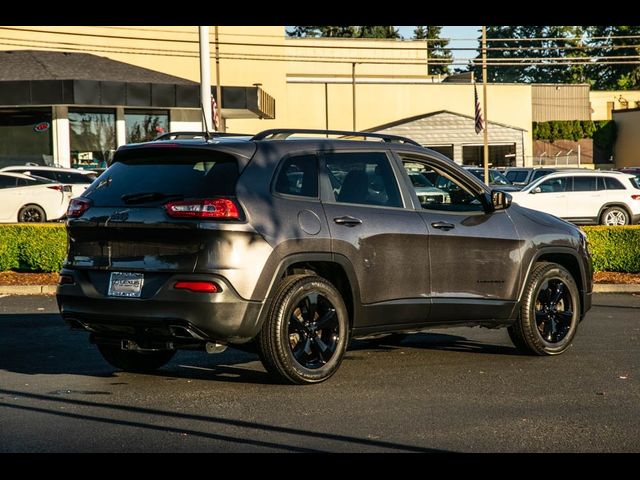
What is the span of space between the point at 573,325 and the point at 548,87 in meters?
72.0

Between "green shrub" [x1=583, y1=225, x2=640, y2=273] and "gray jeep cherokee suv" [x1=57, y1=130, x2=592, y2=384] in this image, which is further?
"green shrub" [x1=583, y1=225, x2=640, y2=273]

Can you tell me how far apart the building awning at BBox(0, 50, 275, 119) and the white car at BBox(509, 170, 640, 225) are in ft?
41.8

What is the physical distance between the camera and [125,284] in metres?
7.86

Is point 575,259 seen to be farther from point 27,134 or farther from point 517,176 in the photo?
point 27,134

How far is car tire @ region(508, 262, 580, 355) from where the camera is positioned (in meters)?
9.63

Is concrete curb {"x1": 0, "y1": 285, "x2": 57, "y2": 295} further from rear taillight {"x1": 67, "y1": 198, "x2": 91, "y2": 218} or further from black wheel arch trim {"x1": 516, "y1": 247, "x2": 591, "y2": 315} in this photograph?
black wheel arch trim {"x1": 516, "y1": 247, "x2": 591, "y2": 315}

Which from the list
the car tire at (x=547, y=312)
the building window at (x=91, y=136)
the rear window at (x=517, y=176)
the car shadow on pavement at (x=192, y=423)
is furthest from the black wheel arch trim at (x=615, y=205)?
the car shadow on pavement at (x=192, y=423)

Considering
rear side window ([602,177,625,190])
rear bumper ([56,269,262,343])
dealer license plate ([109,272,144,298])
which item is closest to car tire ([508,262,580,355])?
rear bumper ([56,269,262,343])

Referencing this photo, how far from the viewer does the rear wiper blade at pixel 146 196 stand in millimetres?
7867

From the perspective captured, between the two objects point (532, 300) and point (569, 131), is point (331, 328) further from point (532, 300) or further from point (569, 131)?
point (569, 131)

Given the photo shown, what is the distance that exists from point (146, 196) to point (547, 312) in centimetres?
390
